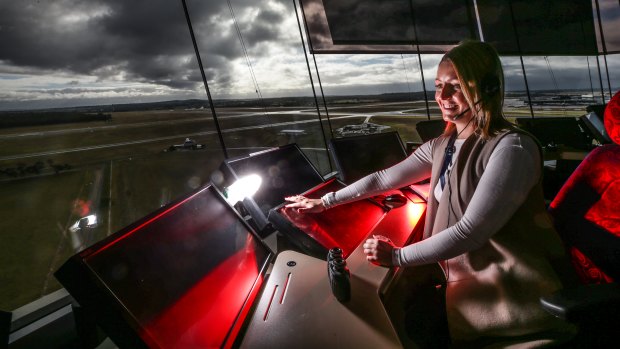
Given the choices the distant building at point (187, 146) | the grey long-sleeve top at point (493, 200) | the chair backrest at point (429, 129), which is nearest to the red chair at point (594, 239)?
the grey long-sleeve top at point (493, 200)

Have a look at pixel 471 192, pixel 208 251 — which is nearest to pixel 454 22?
pixel 471 192

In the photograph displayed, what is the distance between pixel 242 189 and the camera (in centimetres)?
156

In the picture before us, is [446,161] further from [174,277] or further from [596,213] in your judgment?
[174,277]

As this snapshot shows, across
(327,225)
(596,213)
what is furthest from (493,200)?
(327,225)

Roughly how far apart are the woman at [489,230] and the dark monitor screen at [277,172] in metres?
0.76

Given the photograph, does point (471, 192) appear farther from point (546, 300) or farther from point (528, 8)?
point (528, 8)

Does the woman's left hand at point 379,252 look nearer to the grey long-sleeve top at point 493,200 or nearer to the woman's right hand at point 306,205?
the grey long-sleeve top at point 493,200

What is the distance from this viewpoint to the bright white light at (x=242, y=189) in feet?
5.00

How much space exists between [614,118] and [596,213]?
336 millimetres

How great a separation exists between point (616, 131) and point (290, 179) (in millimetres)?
1483

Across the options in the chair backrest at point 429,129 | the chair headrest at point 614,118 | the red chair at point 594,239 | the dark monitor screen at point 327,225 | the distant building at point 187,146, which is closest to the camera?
the red chair at point 594,239

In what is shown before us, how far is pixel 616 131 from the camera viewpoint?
0.95 metres

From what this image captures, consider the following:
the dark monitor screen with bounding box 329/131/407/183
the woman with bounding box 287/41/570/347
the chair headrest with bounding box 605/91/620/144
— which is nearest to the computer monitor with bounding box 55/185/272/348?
the woman with bounding box 287/41/570/347

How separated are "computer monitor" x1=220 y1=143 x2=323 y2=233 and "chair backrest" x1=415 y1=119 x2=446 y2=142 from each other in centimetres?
144
